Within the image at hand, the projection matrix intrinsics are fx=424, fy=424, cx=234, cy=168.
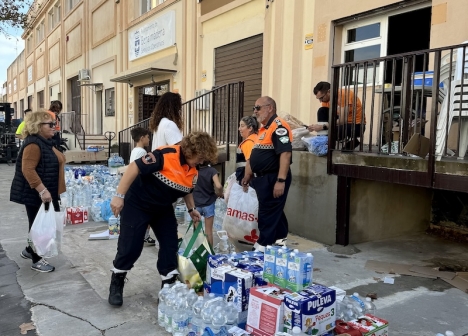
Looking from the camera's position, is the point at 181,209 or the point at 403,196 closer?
the point at 403,196

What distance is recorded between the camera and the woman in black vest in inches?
168

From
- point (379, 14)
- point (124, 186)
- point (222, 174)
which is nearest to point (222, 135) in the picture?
point (222, 174)

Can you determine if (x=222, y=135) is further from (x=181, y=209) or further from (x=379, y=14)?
(x=379, y=14)

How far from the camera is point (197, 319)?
9.78ft

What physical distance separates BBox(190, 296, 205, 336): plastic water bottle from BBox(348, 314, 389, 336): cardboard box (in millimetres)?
1008

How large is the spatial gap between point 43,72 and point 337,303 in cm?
3257

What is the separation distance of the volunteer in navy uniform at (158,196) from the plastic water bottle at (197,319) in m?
0.65

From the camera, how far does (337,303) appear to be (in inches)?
121

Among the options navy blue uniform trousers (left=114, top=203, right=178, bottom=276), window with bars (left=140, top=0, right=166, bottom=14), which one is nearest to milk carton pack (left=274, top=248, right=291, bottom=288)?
navy blue uniform trousers (left=114, top=203, right=178, bottom=276)

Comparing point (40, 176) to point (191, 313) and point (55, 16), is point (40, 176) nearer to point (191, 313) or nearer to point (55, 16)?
point (191, 313)

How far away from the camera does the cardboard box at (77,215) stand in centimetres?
686

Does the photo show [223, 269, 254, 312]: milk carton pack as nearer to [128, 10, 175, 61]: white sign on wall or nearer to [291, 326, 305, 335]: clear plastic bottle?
[291, 326, 305, 335]: clear plastic bottle

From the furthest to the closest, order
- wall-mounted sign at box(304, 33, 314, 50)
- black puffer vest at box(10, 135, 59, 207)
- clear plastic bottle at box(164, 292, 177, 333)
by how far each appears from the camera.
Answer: wall-mounted sign at box(304, 33, 314, 50), black puffer vest at box(10, 135, 59, 207), clear plastic bottle at box(164, 292, 177, 333)

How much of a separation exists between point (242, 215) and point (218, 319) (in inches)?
87.0
